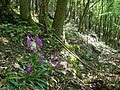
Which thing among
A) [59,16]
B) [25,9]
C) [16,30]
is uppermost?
[25,9]

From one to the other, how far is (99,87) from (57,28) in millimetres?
2860

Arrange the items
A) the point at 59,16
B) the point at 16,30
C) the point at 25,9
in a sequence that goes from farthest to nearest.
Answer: the point at 59,16 < the point at 25,9 < the point at 16,30

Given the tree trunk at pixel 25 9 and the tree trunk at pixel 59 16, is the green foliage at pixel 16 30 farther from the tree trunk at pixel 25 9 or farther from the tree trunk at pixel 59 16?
the tree trunk at pixel 59 16

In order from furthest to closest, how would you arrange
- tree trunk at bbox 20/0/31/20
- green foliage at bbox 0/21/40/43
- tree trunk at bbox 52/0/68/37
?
tree trunk at bbox 52/0/68/37 < tree trunk at bbox 20/0/31/20 < green foliage at bbox 0/21/40/43

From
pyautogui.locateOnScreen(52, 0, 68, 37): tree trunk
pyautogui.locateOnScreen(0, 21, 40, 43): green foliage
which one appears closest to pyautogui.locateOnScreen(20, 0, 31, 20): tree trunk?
pyautogui.locateOnScreen(0, 21, 40, 43): green foliage

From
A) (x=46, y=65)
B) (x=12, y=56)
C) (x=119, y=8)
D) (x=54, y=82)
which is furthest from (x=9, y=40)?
(x=119, y=8)

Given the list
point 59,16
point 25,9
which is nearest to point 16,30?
point 25,9

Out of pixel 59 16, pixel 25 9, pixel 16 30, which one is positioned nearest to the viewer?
pixel 16 30

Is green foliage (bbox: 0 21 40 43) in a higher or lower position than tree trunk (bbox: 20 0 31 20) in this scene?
lower

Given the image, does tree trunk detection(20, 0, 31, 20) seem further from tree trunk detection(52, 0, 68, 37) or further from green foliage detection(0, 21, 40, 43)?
tree trunk detection(52, 0, 68, 37)

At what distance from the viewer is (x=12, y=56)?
6219 mm

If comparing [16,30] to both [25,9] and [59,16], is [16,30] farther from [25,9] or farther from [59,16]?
[59,16]

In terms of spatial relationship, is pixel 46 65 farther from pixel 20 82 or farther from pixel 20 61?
pixel 20 82

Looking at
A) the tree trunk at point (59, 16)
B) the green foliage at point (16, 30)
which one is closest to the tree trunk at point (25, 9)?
the green foliage at point (16, 30)
